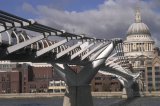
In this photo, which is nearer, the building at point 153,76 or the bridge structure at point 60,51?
the bridge structure at point 60,51

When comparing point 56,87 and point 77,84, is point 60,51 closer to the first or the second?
point 77,84

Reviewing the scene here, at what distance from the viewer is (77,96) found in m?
50.2

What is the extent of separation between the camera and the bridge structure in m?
32.6

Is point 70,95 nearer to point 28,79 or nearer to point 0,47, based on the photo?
point 0,47

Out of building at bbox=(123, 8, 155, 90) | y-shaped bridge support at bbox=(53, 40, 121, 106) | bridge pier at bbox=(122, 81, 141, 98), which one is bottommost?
bridge pier at bbox=(122, 81, 141, 98)

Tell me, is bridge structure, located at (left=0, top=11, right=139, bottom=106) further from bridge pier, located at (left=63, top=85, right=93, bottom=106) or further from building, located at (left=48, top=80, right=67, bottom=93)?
building, located at (left=48, top=80, right=67, bottom=93)

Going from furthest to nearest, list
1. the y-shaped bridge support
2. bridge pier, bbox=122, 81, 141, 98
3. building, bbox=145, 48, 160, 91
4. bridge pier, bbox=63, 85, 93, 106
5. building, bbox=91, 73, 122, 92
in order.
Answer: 1. building, bbox=91, 73, 122, 92
2. building, bbox=145, 48, 160, 91
3. bridge pier, bbox=122, 81, 141, 98
4. the y-shaped bridge support
5. bridge pier, bbox=63, 85, 93, 106

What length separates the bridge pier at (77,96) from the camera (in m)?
49.7

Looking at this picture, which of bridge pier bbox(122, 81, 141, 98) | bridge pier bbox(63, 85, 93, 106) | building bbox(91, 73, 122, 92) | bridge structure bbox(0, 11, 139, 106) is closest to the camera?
bridge structure bbox(0, 11, 139, 106)

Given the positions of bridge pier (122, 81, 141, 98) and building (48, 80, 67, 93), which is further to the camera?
building (48, 80, 67, 93)

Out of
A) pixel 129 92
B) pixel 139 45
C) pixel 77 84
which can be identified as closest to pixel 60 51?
pixel 77 84

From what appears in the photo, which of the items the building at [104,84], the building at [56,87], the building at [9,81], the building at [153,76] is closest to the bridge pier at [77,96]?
the building at [153,76]

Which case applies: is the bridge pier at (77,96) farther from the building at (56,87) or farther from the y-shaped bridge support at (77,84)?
the building at (56,87)

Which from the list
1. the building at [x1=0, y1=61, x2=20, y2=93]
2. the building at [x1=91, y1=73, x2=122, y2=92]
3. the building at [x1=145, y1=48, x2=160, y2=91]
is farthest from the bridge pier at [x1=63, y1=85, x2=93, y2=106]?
the building at [x1=91, y1=73, x2=122, y2=92]
